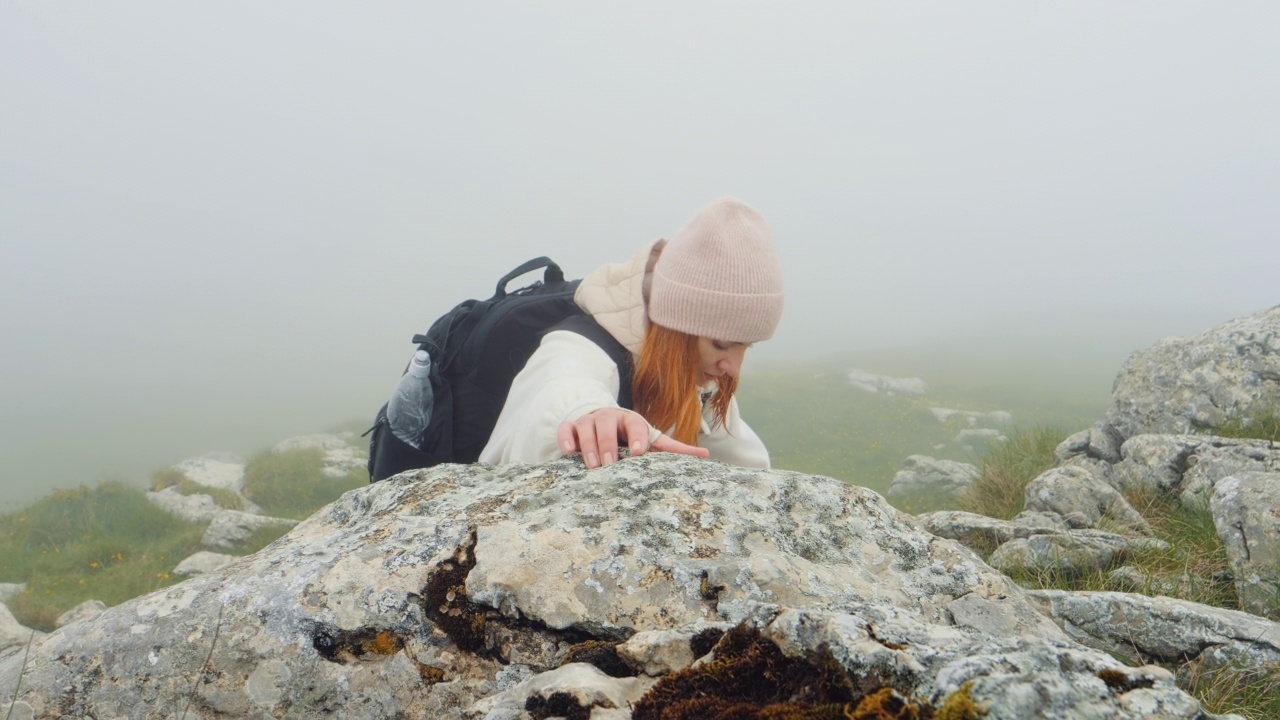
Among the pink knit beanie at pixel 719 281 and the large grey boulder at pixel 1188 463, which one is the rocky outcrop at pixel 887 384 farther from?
the pink knit beanie at pixel 719 281

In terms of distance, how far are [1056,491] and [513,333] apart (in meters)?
6.76

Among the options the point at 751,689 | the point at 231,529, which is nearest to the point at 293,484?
the point at 231,529

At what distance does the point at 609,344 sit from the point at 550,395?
3.69 ft

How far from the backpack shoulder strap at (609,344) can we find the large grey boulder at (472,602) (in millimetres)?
1834

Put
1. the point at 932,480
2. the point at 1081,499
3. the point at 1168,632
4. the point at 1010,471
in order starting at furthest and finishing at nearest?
the point at 932,480 < the point at 1010,471 < the point at 1081,499 < the point at 1168,632

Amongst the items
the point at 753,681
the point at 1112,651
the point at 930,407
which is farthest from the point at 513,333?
the point at 930,407

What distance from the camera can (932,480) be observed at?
1981 centimetres

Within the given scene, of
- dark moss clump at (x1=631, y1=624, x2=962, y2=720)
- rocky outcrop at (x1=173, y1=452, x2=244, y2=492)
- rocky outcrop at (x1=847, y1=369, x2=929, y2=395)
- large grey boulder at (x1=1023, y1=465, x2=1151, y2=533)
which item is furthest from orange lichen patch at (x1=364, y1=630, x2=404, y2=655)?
rocky outcrop at (x1=847, y1=369, x2=929, y2=395)

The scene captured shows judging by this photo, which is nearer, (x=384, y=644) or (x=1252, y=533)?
Result: (x=384, y=644)

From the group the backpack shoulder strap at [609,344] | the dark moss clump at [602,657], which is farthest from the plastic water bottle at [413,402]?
the dark moss clump at [602,657]

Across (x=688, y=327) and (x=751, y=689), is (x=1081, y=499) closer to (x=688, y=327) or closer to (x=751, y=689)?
(x=688, y=327)

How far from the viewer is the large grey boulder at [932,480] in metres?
18.8

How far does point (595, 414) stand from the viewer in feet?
12.5

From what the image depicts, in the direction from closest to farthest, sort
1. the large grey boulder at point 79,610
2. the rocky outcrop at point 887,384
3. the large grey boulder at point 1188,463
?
the large grey boulder at point 1188,463 → the large grey boulder at point 79,610 → the rocky outcrop at point 887,384
